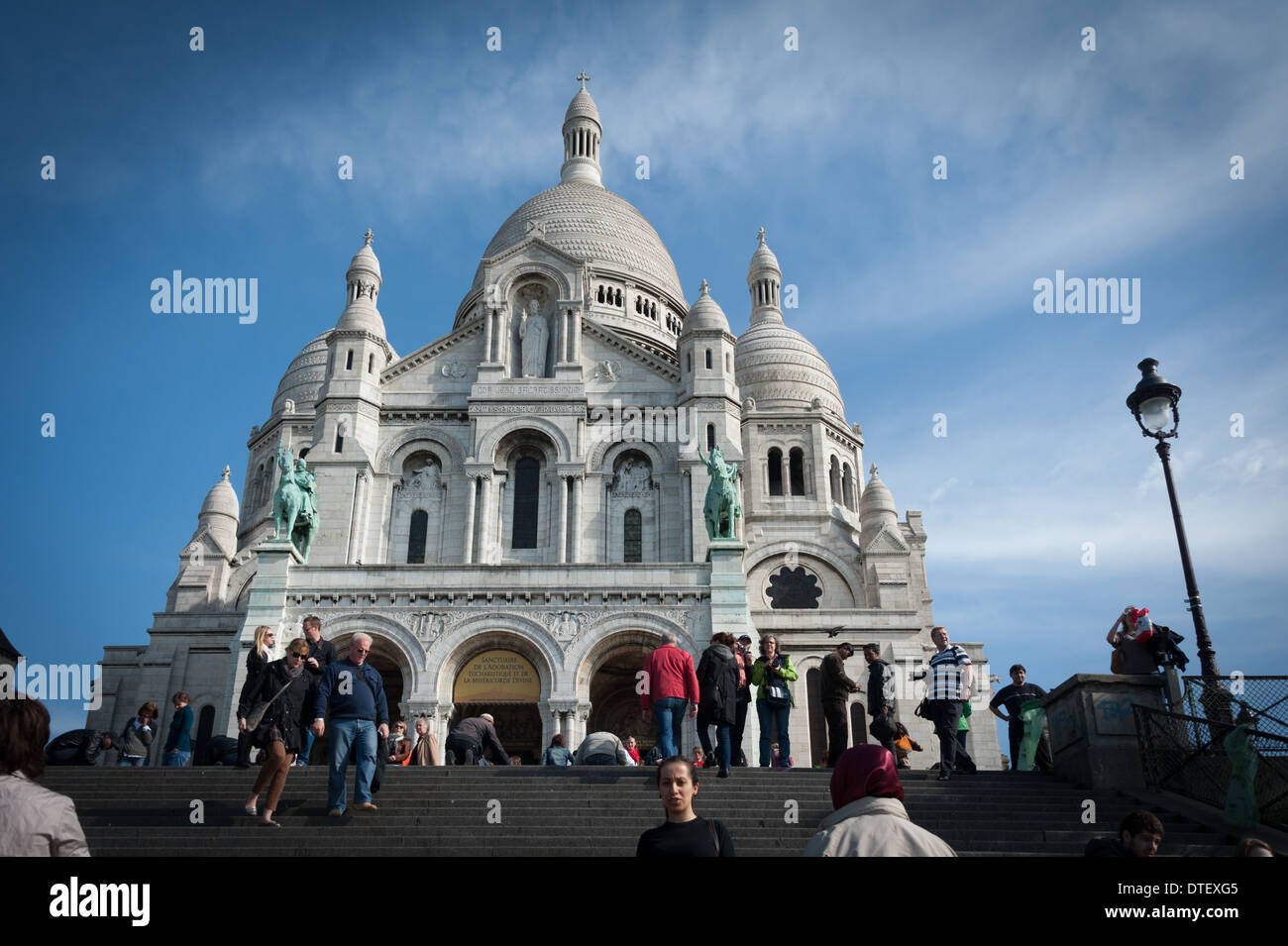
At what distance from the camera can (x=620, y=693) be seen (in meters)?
31.0

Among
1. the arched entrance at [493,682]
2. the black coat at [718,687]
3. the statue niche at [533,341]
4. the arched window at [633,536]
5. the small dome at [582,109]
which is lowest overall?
the black coat at [718,687]

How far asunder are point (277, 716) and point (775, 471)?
33.1 meters

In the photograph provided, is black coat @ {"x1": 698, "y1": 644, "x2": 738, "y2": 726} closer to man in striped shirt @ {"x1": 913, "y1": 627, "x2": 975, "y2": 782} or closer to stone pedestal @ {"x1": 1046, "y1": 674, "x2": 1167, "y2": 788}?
man in striped shirt @ {"x1": 913, "y1": 627, "x2": 975, "y2": 782}

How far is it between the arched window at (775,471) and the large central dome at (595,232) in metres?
12.0

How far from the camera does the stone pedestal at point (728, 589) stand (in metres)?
Answer: 26.8

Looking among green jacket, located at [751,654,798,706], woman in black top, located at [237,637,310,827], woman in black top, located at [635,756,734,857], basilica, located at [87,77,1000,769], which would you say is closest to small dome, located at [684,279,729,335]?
basilica, located at [87,77,1000,769]

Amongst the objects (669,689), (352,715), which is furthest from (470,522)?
(352,715)

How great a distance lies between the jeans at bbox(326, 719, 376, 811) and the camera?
11664 mm

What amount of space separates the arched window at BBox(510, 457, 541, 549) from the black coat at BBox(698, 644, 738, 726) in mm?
→ 19232

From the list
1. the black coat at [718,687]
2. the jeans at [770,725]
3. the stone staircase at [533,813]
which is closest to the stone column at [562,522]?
the jeans at [770,725]

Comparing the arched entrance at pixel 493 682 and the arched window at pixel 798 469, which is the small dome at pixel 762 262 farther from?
the arched entrance at pixel 493 682

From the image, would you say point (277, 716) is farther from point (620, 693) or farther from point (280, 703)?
point (620, 693)

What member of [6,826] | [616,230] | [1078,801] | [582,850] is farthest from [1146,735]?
[616,230]
